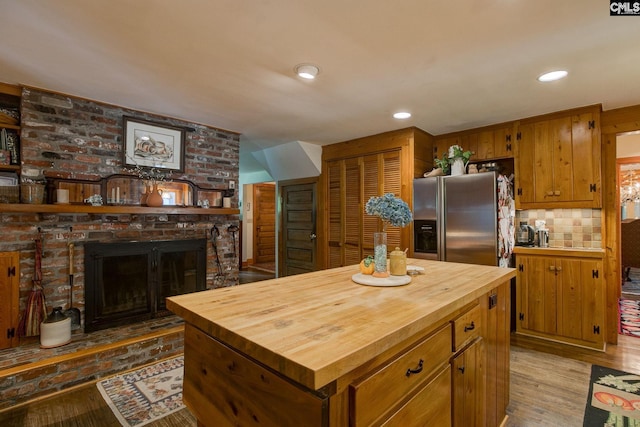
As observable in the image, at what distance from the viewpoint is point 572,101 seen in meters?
2.88

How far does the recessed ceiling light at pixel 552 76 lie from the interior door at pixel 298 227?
3.08 meters

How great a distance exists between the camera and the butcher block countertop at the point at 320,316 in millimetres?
775

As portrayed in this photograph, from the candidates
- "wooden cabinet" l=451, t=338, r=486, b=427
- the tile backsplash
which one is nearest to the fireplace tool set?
"wooden cabinet" l=451, t=338, r=486, b=427

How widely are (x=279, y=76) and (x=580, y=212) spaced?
11.0 feet

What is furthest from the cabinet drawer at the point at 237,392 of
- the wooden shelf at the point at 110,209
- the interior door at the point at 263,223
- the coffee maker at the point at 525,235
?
the interior door at the point at 263,223

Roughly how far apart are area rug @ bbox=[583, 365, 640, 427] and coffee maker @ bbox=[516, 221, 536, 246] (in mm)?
1274

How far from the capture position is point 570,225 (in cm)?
335

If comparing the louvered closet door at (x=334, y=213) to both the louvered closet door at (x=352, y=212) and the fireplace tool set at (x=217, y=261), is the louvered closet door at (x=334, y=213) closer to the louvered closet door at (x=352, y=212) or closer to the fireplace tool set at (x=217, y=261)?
the louvered closet door at (x=352, y=212)

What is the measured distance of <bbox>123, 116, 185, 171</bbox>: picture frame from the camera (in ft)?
10.3

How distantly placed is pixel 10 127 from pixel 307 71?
2541mm

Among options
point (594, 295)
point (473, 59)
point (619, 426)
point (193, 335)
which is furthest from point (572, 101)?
point (193, 335)

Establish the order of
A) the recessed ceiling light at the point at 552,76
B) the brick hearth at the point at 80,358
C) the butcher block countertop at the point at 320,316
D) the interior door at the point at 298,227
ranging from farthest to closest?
the interior door at the point at 298,227 → the recessed ceiling light at the point at 552,76 → the brick hearth at the point at 80,358 → the butcher block countertop at the point at 320,316

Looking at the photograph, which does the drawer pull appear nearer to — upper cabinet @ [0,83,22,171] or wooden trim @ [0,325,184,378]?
wooden trim @ [0,325,184,378]

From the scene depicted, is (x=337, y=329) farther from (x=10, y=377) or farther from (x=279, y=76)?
(x=10, y=377)
